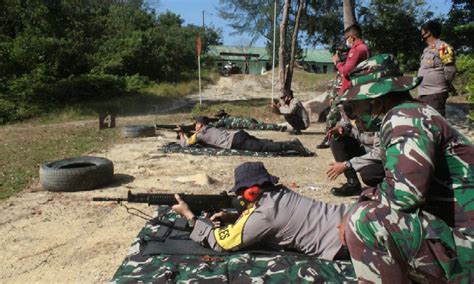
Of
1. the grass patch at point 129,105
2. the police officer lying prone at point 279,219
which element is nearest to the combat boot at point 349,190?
the police officer lying prone at point 279,219

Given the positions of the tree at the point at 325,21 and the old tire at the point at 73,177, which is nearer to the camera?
the old tire at the point at 73,177

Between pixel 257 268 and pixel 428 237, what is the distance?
1.37 m

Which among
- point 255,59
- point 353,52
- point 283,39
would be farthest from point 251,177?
point 255,59

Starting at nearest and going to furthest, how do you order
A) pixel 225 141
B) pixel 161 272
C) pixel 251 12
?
pixel 161 272 < pixel 225 141 < pixel 251 12

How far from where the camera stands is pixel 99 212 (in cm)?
545

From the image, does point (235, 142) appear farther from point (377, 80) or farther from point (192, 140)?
point (377, 80)

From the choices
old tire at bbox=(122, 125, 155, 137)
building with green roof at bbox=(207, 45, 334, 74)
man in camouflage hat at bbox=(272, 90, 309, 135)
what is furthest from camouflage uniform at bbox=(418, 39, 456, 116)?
building with green roof at bbox=(207, 45, 334, 74)

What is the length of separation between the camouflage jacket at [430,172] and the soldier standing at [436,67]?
4.32m

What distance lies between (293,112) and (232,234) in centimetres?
783

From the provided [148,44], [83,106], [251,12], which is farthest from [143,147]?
[251,12]

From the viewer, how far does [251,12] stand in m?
33.8

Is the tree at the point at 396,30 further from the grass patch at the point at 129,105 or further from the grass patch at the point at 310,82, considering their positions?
the grass patch at the point at 129,105

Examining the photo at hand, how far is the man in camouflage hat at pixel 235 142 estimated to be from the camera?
862cm

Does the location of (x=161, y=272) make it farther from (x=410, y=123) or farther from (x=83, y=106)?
(x=83, y=106)
